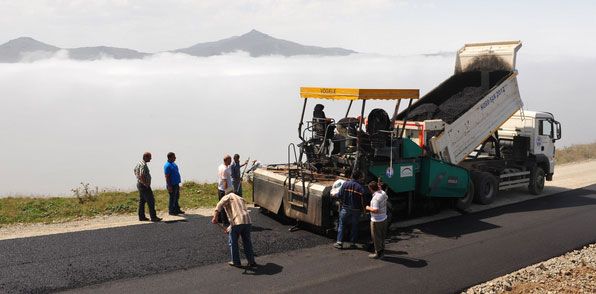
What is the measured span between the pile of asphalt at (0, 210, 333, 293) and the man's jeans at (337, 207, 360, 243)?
59 cm

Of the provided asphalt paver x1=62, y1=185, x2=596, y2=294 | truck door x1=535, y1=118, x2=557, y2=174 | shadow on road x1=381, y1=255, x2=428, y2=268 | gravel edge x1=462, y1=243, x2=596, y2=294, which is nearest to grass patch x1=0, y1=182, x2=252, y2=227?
asphalt paver x1=62, y1=185, x2=596, y2=294

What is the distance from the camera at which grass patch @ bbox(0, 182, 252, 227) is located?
45.0 feet

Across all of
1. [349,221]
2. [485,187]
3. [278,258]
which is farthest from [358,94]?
[485,187]

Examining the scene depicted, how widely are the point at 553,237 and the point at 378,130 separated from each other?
431cm

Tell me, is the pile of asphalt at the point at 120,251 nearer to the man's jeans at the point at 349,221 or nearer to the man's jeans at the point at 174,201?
the man's jeans at the point at 349,221

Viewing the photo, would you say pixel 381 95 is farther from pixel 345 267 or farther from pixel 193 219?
pixel 193 219

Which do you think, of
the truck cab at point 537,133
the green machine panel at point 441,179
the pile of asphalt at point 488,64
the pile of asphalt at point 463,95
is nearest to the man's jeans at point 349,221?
the green machine panel at point 441,179

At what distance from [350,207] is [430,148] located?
12.9ft

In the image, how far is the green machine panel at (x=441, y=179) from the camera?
13.2 metres

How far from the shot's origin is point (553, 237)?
1185cm

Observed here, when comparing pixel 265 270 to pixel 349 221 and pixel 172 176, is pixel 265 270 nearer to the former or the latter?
pixel 349 221

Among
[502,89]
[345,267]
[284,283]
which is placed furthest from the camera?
[502,89]

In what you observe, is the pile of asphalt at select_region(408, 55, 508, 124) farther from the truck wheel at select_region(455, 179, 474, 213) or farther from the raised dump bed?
the truck wheel at select_region(455, 179, 474, 213)

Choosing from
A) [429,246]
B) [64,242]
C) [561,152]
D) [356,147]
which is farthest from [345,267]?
[561,152]
